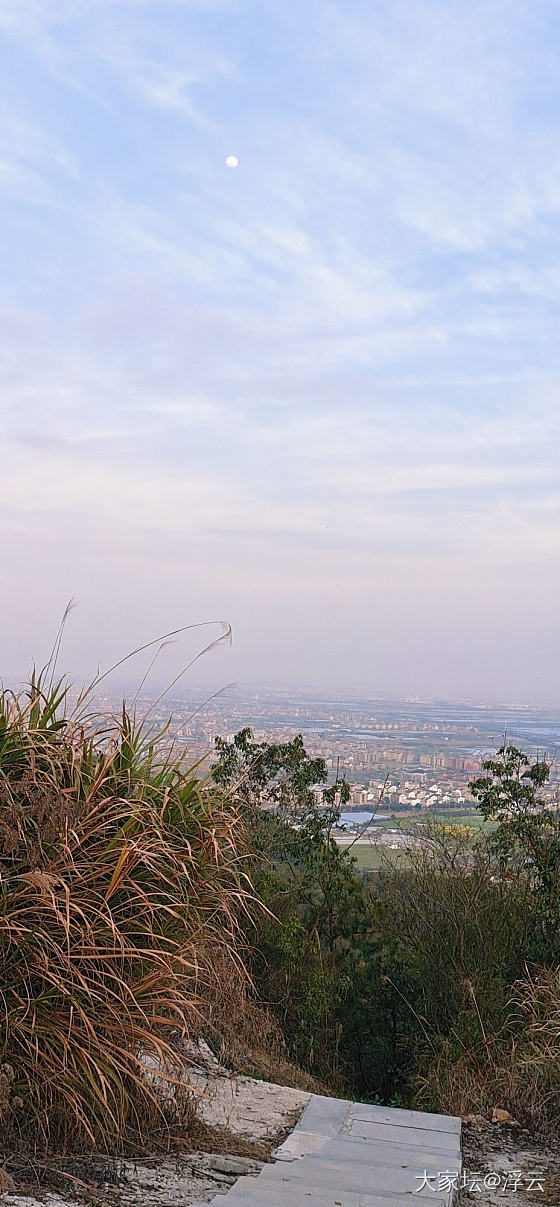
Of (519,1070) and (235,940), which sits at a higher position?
(235,940)

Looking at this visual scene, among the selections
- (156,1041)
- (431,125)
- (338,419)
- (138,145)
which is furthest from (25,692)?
(338,419)

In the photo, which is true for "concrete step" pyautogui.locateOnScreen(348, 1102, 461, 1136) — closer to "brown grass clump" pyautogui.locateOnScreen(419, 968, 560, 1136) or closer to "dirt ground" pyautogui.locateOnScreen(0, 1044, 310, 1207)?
"dirt ground" pyautogui.locateOnScreen(0, 1044, 310, 1207)

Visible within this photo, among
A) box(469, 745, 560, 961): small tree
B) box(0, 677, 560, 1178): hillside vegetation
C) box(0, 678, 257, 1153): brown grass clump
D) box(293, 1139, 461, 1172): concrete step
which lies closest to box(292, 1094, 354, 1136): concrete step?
box(293, 1139, 461, 1172): concrete step

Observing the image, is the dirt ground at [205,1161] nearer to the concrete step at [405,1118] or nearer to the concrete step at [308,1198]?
the concrete step at [308,1198]

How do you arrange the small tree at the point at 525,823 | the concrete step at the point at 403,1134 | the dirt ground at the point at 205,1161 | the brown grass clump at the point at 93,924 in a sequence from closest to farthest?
1. the dirt ground at the point at 205,1161
2. the brown grass clump at the point at 93,924
3. the concrete step at the point at 403,1134
4. the small tree at the point at 525,823

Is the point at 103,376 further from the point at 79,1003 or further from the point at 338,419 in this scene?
the point at 79,1003

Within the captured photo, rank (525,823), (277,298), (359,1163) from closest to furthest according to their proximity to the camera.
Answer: (359,1163) < (525,823) < (277,298)

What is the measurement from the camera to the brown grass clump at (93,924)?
2738 mm

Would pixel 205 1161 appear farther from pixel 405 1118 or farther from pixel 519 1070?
pixel 519 1070

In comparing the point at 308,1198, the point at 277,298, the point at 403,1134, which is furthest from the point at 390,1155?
the point at 277,298

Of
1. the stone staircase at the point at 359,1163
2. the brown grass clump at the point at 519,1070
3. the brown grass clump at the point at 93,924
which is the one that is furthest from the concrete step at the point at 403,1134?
the brown grass clump at the point at 93,924

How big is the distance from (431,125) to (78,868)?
8.70 metres

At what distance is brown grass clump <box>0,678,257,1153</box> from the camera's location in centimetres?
274

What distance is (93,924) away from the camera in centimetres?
290
